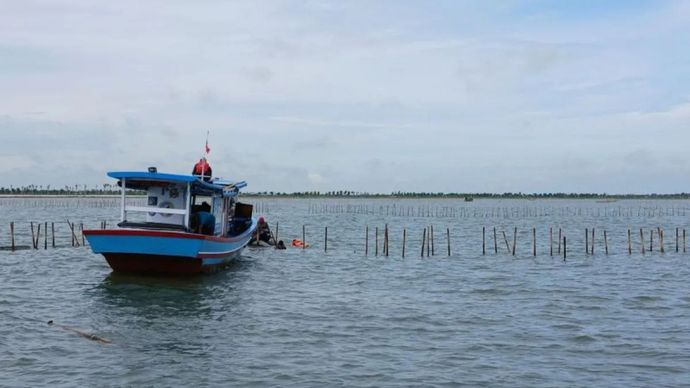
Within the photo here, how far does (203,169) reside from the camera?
24031 mm

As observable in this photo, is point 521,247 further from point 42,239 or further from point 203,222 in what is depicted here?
point 42,239

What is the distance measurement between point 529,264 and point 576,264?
193 cm

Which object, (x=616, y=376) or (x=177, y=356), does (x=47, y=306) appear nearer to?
(x=177, y=356)

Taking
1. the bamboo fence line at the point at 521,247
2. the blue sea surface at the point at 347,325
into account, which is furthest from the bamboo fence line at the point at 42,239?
the bamboo fence line at the point at 521,247

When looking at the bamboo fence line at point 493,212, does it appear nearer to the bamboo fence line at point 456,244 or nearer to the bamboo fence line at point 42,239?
the bamboo fence line at point 456,244

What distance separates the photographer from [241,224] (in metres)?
30.9

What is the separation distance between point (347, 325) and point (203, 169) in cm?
1031

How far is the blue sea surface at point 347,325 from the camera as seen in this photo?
11.8m

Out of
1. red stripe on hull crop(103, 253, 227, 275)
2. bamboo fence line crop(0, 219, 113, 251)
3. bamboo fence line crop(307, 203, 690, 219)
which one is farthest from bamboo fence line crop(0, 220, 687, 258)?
bamboo fence line crop(307, 203, 690, 219)

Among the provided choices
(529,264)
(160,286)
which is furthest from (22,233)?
(529,264)

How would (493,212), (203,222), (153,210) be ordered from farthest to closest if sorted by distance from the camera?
1. (493,212)
2. (203,222)
3. (153,210)

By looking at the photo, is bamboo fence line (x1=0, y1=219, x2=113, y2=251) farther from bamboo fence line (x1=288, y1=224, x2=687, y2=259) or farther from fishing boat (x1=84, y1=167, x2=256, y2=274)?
bamboo fence line (x1=288, y1=224, x2=687, y2=259)

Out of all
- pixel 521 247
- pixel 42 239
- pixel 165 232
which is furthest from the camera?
pixel 42 239

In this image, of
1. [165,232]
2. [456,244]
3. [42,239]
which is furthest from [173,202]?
[456,244]
